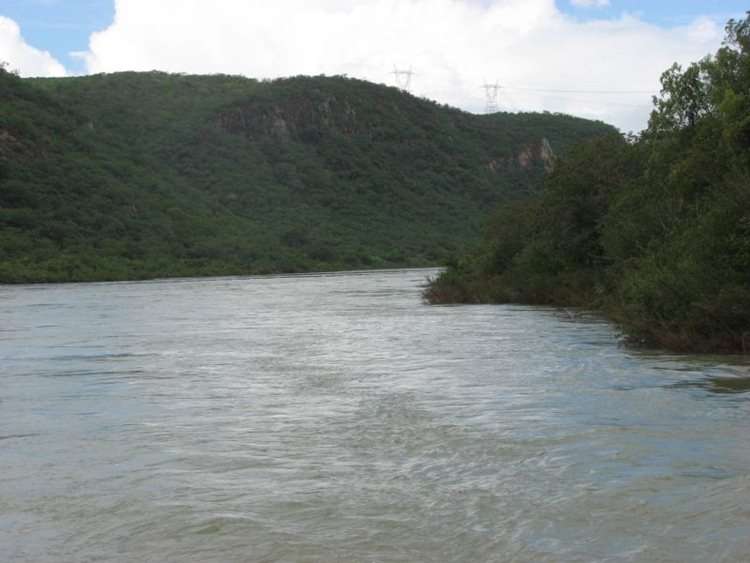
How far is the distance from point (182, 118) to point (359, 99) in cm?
2588

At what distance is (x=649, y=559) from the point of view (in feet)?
22.5

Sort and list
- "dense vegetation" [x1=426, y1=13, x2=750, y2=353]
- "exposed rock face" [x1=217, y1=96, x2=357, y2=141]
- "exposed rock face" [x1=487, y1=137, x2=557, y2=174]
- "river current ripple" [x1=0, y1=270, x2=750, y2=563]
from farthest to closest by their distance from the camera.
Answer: "exposed rock face" [x1=487, y1=137, x2=557, y2=174]
"exposed rock face" [x1=217, y1=96, x2=357, y2=141]
"dense vegetation" [x1=426, y1=13, x2=750, y2=353]
"river current ripple" [x1=0, y1=270, x2=750, y2=563]

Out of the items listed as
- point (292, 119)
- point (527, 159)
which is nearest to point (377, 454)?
point (292, 119)

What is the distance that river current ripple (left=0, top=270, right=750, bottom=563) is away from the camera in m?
7.50

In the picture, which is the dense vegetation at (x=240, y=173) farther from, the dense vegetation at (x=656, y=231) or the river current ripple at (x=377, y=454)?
the river current ripple at (x=377, y=454)

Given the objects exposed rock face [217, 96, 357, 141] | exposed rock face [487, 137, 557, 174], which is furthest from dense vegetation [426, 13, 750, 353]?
exposed rock face [487, 137, 557, 174]

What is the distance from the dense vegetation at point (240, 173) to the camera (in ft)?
252

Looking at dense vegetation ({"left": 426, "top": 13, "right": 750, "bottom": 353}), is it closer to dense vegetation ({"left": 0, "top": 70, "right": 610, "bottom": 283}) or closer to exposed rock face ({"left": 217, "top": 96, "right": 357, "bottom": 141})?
dense vegetation ({"left": 0, "top": 70, "right": 610, "bottom": 283})

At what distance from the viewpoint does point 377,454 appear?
34.8ft

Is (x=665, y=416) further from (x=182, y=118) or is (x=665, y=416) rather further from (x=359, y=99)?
(x=359, y=99)

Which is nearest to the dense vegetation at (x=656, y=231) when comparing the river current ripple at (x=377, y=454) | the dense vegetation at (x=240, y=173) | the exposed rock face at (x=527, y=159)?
the river current ripple at (x=377, y=454)

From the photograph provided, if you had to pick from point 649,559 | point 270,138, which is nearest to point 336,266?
point 270,138

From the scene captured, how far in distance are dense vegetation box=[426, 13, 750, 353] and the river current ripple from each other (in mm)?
1249

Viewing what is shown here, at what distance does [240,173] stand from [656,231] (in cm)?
8836
